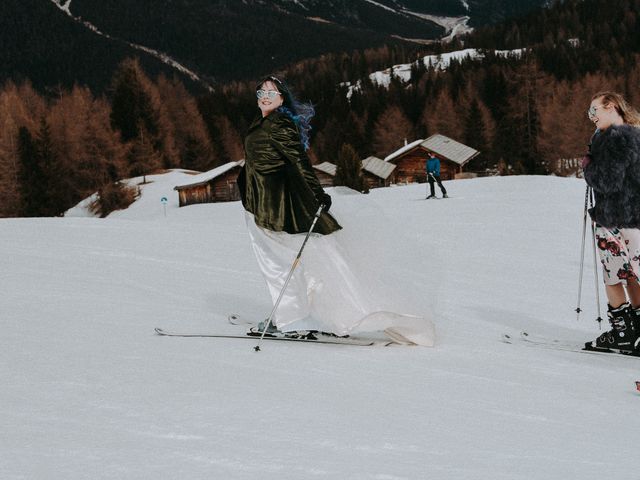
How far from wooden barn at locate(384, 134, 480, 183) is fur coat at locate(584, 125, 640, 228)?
5318 cm

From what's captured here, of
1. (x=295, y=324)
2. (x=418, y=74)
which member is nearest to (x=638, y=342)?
(x=295, y=324)

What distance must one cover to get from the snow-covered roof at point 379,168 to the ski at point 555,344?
181 ft

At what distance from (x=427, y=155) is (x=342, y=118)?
41491 millimetres

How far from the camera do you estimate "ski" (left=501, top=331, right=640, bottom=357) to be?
Result: 520cm

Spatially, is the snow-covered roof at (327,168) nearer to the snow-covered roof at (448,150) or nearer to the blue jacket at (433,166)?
the snow-covered roof at (448,150)

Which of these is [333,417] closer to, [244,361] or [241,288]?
[244,361]

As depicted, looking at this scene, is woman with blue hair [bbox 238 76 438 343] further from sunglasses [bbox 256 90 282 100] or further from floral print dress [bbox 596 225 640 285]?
floral print dress [bbox 596 225 640 285]

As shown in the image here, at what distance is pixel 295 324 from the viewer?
4922 millimetres

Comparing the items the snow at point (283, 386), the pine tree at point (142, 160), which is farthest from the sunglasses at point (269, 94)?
the pine tree at point (142, 160)

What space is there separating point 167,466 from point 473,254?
9478 millimetres

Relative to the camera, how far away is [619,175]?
4969 mm

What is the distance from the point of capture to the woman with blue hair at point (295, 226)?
480 centimetres

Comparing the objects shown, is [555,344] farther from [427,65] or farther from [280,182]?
[427,65]

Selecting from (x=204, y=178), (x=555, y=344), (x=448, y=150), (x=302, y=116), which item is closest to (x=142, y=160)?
(x=204, y=178)
